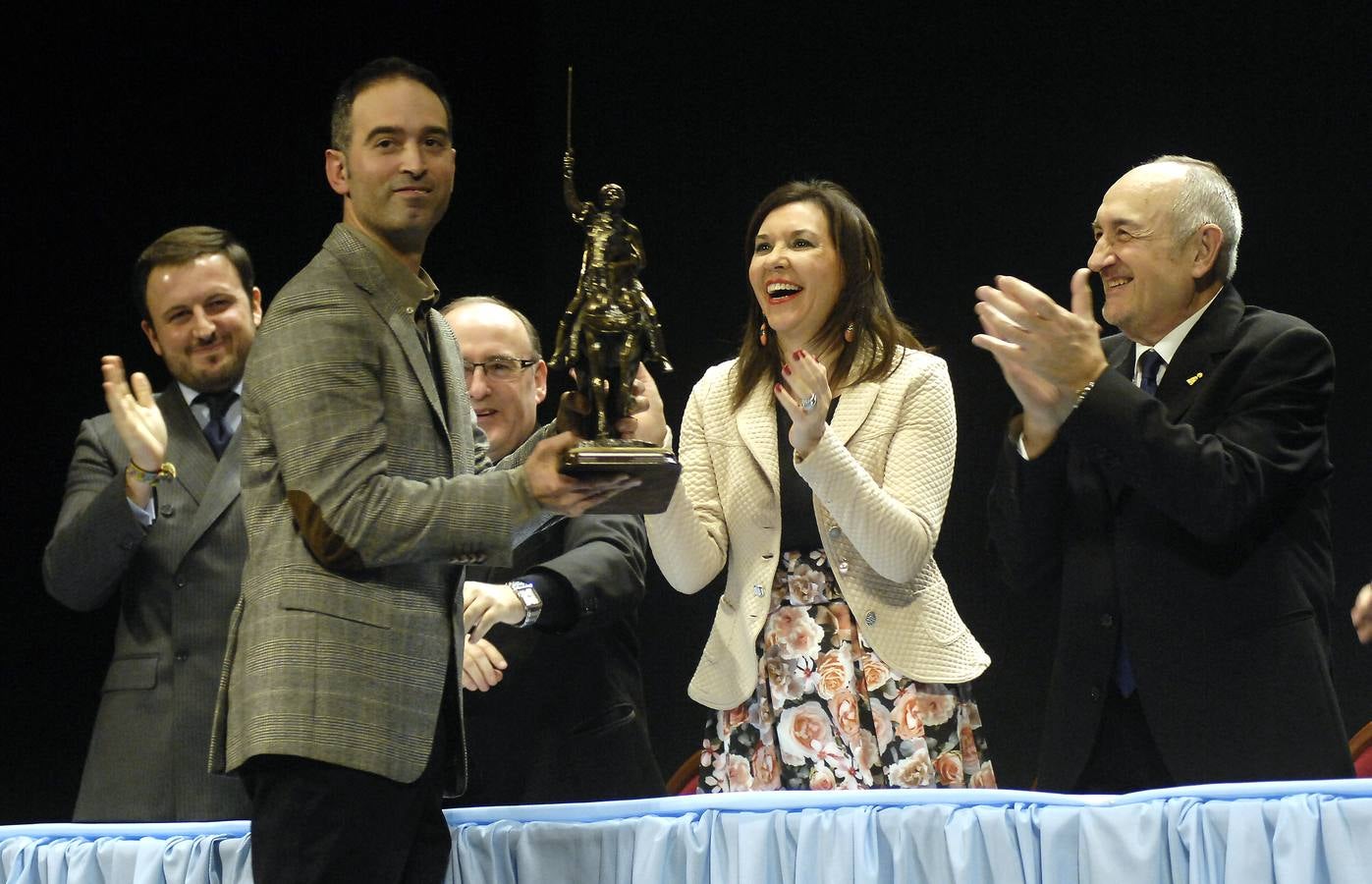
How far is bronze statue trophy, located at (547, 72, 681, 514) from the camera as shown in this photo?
190cm

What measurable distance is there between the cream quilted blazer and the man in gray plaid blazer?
54 cm

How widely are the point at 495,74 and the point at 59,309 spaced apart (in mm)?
1231

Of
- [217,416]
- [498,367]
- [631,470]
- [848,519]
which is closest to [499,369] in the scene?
[498,367]

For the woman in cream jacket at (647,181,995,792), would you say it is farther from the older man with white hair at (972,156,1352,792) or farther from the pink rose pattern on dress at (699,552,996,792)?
the older man with white hair at (972,156,1352,792)

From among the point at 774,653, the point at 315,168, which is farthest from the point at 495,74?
the point at 774,653

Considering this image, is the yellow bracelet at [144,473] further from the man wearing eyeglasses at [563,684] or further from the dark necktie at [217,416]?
the man wearing eyeglasses at [563,684]

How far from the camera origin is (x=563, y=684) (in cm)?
263

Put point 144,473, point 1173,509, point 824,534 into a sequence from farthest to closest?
point 144,473 → point 824,534 → point 1173,509

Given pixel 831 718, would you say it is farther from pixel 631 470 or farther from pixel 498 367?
pixel 498 367

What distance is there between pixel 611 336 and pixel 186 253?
1.30 m

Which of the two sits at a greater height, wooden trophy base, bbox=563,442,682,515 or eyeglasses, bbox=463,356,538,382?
eyeglasses, bbox=463,356,538,382

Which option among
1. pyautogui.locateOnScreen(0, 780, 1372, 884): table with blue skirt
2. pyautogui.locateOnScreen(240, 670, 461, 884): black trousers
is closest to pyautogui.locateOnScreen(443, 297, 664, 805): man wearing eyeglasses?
pyautogui.locateOnScreen(0, 780, 1372, 884): table with blue skirt

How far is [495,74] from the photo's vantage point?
166 inches

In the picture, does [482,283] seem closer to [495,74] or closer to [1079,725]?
[495,74]
